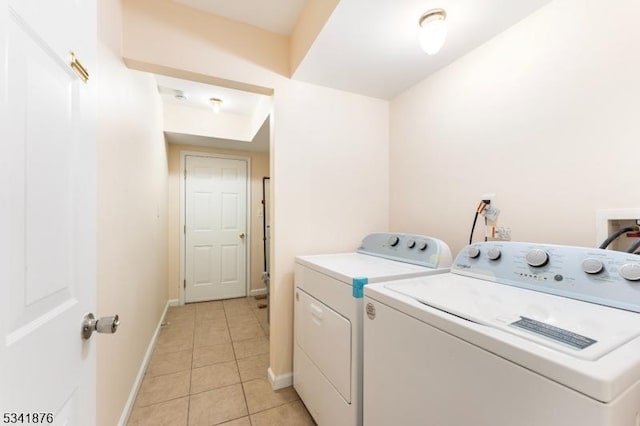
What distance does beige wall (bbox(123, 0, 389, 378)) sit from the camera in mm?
1569

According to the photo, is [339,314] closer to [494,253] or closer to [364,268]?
[364,268]

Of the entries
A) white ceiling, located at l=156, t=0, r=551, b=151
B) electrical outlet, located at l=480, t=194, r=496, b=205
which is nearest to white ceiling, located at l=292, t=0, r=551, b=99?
white ceiling, located at l=156, t=0, r=551, b=151

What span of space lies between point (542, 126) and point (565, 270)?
0.73 meters

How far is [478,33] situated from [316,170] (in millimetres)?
1239

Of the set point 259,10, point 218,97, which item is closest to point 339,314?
point 259,10

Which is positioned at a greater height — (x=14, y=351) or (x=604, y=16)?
(x=604, y=16)

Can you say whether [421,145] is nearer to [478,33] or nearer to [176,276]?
[478,33]

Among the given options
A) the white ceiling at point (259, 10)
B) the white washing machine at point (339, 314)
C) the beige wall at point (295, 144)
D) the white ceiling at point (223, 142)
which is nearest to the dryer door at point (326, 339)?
the white washing machine at point (339, 314)

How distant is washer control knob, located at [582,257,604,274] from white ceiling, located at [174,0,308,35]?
1911 mm

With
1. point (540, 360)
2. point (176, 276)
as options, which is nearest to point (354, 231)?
point (540, 360)

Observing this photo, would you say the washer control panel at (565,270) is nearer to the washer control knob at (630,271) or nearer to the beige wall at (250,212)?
the washer control knob at (630,271)

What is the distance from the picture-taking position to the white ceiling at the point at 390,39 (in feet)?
4.05

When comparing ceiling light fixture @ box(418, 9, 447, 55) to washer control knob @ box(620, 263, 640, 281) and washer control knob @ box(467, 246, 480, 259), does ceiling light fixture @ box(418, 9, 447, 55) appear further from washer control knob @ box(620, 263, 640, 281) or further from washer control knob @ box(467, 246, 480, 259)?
washer control knob @ box(620, 263, 640, 281)

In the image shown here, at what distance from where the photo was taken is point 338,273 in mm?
Result: 1245
